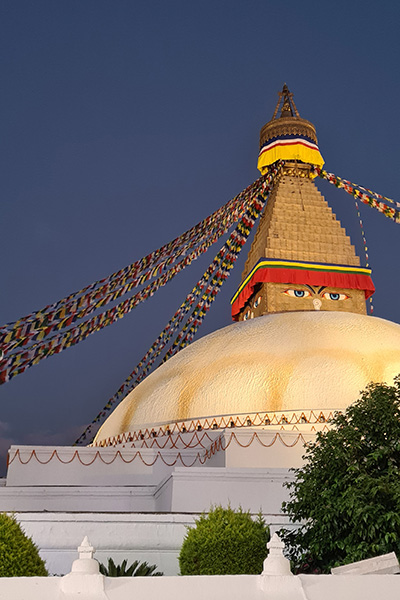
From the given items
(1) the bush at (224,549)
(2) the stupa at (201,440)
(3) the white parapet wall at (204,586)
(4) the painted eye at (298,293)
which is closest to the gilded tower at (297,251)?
(4) the painted eye at (298,293)

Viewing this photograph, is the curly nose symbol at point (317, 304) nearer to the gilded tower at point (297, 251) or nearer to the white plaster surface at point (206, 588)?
the gilded tower at point (297, 251)

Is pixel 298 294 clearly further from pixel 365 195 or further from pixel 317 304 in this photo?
pixel 365 195

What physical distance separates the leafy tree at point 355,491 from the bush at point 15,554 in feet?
6.57

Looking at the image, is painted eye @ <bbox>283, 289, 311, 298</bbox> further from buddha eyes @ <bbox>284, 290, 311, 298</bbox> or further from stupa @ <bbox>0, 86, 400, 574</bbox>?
stupa @ <bbox>0, 86, 400, 574</bbox>

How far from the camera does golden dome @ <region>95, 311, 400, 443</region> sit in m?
9.77

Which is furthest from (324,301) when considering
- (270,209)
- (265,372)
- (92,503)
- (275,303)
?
(92,503)

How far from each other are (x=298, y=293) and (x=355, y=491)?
942 cm

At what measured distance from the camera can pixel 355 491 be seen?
4.64 m

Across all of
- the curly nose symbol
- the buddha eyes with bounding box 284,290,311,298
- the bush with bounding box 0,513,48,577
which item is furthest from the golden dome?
the bush with bounding box 0,513,48,577

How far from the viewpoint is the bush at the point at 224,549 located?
4844 mm

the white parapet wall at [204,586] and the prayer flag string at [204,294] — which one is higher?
the prayer flag string at [204,294]

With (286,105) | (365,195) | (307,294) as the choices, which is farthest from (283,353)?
(286,105)

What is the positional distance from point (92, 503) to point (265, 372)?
3.21 metres

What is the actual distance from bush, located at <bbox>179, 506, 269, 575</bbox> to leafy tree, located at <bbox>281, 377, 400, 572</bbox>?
390 mm
